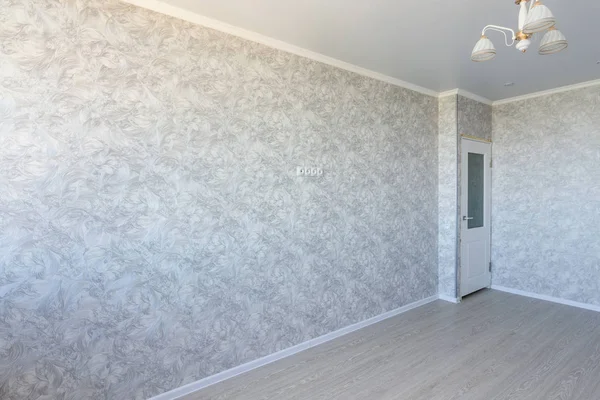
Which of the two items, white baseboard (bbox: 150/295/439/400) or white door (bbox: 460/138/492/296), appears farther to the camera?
white door (bbox: 460/138/492/296)

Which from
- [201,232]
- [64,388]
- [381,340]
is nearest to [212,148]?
[201,232]

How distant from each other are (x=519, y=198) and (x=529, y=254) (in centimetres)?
72

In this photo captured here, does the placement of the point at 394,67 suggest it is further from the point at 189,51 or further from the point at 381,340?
the point at 381,340

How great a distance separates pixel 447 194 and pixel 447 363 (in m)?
2.14

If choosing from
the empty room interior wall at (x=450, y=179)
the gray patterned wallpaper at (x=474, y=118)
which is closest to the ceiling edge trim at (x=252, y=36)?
the empty room interior wall at (x=450, y=179)

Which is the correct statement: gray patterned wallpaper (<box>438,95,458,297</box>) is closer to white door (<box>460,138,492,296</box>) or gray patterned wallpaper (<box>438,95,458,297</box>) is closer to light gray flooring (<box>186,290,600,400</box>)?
white door (<box>460,138,492,296</box>)

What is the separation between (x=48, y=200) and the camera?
75.6 inches

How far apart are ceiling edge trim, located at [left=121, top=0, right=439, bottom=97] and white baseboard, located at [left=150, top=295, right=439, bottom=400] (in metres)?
2.50

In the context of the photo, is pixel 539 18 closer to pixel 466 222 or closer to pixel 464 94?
pixel 464 94

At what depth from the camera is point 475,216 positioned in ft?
15.0

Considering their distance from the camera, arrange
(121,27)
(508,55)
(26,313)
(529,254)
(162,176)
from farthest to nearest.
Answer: (529,254) < (508,55) < (162,176) < (121,27) < (26,313)

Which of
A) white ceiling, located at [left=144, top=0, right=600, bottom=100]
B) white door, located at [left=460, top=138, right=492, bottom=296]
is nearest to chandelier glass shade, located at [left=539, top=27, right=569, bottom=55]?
white ceiling, located at [left=144, top=0, right=600, bottom=100]

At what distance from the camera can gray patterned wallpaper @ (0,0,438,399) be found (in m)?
1.88

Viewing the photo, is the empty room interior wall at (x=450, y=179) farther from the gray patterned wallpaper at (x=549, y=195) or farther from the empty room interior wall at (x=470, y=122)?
the gray patterned wallpaper at (x=549, y=195)
